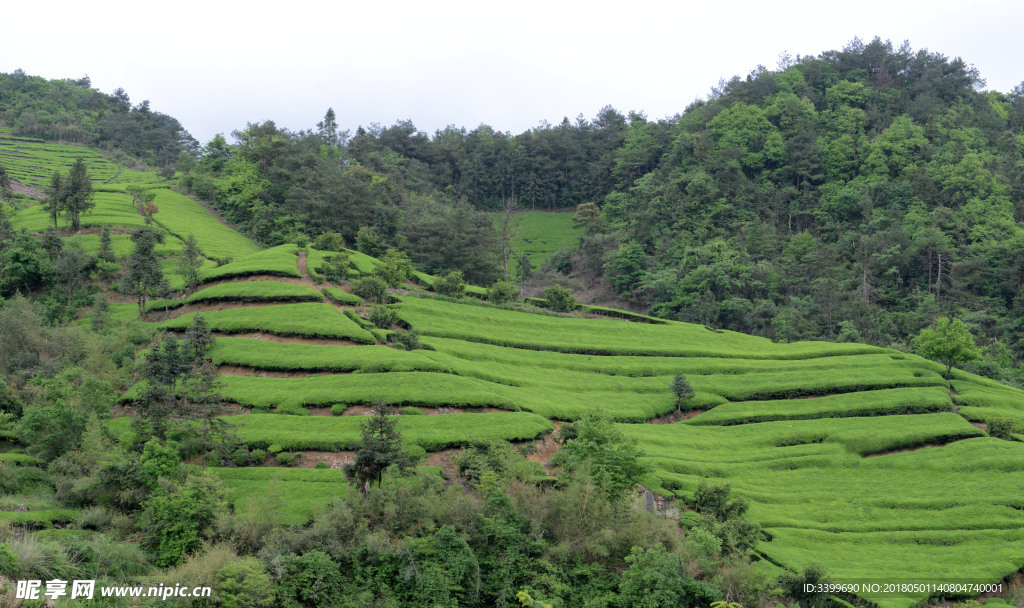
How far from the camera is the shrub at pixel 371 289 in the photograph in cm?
5897

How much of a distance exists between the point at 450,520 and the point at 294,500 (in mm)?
7697

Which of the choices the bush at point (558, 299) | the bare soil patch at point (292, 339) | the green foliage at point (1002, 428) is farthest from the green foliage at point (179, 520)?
the green foliage at point (1002, 428)

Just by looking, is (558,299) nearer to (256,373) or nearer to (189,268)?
(256,373)

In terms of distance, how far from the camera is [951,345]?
53.5m

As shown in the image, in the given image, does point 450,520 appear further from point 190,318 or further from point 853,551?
point 190,318

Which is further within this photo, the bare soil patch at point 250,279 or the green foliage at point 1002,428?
the bare soil patch at point 250,279

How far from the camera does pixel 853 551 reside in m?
33.5

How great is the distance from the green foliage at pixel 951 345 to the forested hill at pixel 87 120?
12722 cm

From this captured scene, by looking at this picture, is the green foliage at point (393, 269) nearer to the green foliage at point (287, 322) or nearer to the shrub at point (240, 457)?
the green foliage at point (287, 322)

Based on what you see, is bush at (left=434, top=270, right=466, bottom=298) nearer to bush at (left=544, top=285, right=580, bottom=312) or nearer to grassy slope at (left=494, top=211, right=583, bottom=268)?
bush at (left=544, top=285, right=580, bottom=312)

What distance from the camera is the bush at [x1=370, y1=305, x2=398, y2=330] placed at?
179ft

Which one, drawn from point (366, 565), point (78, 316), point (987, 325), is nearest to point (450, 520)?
point (366, 565)

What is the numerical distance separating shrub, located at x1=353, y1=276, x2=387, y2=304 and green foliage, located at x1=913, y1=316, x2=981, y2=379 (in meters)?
46.2

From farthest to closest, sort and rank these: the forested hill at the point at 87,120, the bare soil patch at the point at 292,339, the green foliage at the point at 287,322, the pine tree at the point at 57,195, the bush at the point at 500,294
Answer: the forested hill at the point at 87,120 → the bush at the point at 500,294 → the pine tree at the point at 57,195 → the green foliage at the point at 287,322 → the bare soil patch at the point at 292,339
